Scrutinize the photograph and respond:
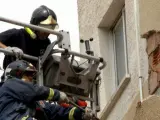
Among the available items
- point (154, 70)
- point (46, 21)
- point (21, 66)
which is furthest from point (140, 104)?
point (46, 21)

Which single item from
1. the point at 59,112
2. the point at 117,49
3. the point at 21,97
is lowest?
the point at 59,112

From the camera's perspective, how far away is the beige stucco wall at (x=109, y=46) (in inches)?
422

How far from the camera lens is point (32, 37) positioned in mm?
10500

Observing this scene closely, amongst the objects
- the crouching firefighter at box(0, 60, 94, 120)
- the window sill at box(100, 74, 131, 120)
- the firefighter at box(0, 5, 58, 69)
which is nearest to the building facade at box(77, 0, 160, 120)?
the window sill at box(100, 74, 131, 120)

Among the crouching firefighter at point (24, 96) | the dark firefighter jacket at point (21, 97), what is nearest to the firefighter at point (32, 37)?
the crouching firefighter at point (24, 96)

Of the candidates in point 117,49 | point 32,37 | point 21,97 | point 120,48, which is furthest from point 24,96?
point 117,49

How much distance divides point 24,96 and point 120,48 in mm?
3130

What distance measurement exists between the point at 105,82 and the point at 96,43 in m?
0.73

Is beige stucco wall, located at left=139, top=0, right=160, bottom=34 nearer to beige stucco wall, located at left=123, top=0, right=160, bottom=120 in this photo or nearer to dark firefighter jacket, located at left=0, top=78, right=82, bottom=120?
beige stucco wall, located at left=123, top=0, right=160, bottom=120

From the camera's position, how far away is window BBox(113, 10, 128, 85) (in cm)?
1185

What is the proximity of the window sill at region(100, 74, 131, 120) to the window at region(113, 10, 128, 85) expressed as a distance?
540 mm

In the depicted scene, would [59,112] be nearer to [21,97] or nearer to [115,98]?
[21,97]

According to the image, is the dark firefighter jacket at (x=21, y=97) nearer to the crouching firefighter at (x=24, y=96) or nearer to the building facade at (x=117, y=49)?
the crouching firefighter at (x=24, y=96)

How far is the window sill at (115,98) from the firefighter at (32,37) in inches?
48.4
